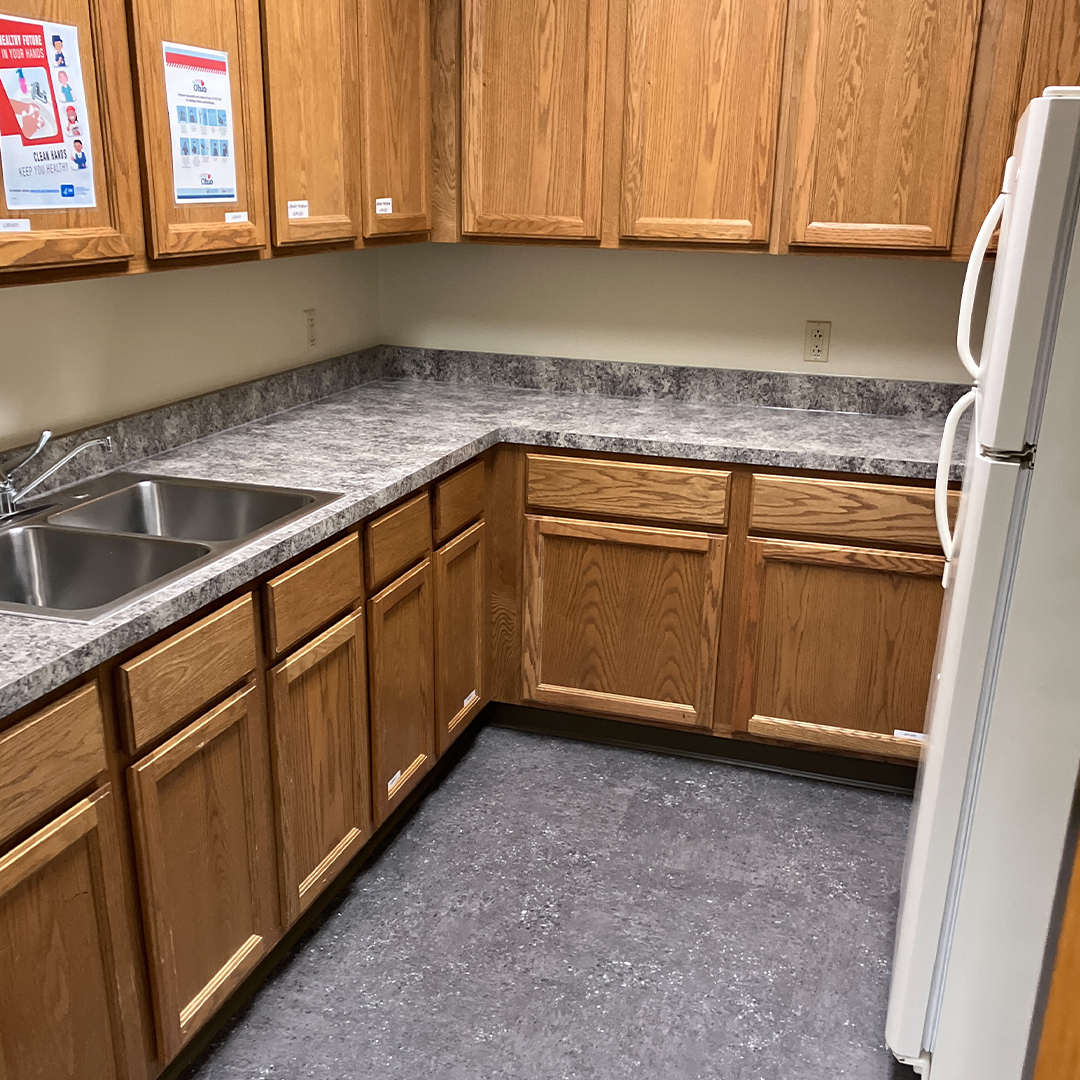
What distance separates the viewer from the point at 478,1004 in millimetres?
1950

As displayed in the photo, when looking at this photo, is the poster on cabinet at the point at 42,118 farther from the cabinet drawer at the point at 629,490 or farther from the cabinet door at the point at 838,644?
the cabinet door at the point at 838,644

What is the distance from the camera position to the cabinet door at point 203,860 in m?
1.55

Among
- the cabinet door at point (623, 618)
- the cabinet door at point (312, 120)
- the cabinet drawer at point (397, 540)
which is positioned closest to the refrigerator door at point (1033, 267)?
the cabinet drawer at point (397, 540)

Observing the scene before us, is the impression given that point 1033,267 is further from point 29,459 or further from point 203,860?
point 29,459

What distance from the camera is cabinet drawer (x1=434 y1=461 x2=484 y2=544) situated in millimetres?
2434

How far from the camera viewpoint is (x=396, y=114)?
8.46ft

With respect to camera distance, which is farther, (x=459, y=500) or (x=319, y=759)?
(x=459, y=500)

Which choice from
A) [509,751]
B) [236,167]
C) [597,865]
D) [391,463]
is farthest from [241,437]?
[597,865]

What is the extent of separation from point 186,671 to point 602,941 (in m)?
1.05

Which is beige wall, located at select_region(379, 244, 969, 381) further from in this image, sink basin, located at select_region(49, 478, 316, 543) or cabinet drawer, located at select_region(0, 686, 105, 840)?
cabinet drawer, located at select_region(0, 686, 105, 840)

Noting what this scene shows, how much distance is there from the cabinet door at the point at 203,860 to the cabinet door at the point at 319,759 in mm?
61

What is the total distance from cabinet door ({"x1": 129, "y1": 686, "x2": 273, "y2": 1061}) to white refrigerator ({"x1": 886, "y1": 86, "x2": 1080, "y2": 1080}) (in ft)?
3.55

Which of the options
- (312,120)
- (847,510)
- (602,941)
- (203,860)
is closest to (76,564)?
(203,860)

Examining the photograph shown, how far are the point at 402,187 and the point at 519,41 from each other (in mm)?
469
